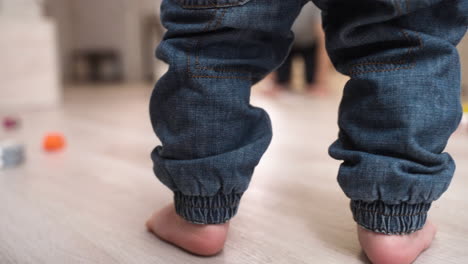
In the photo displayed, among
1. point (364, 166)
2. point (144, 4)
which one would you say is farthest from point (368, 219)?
point (144, 4)

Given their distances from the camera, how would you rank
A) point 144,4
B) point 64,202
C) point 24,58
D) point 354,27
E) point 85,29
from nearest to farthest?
point 354,27 → point 64,202 → point 24,58 → point 144,4 → point 85,29

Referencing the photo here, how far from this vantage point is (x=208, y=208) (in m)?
0.49

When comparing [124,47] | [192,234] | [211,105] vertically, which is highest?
[211,105]

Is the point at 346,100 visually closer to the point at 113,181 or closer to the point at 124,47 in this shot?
the point at 113,181

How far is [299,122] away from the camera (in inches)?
57.4

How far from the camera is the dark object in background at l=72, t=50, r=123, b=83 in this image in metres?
3.96

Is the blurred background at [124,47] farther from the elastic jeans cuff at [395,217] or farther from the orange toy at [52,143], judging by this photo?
the elastic jeans cuff at [395,217]

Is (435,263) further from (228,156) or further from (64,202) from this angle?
(64,202)

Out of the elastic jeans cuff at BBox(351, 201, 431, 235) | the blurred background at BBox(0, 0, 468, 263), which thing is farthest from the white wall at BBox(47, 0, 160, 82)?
the elastic jeans cuff at BBox(351, 201, 431, 235)

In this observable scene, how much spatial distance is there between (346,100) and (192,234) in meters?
0.26

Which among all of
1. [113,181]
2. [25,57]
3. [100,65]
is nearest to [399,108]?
[113,181]

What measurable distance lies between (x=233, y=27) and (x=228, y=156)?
0.15 meters

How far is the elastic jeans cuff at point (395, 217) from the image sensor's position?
444mm

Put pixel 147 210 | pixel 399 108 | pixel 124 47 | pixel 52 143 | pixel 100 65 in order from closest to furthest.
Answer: pixel 399 108 → pixel 147 210 → pixel 52 143 → pixel 124 47 → pixel 100 65
